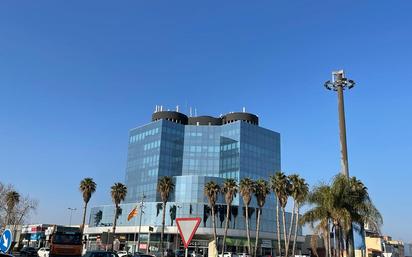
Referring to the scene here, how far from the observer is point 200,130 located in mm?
142625

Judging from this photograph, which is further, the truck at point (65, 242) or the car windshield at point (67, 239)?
the car windshield at point (67, 239)

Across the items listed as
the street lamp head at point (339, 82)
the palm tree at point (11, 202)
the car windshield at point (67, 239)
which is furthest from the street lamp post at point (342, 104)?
the palm tree at point (11, 202)

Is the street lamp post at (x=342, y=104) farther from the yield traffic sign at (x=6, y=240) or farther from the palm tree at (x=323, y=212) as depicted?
the yield traffic sign at (x=6, y=240)

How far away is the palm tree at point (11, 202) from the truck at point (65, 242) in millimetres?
47465

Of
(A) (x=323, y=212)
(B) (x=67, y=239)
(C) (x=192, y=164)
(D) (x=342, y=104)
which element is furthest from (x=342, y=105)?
(C) (x=192, y=164)

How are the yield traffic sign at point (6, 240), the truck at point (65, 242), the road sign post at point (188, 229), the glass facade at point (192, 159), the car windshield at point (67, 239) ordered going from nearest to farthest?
the yield traffic sign at point (6, 240) < the road sign post at point (188, 229) < the truck at point (65, 242) < the car windshield at point (67, 239) < the glass facade at point (192, 159)

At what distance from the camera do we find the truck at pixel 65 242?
1561 inches

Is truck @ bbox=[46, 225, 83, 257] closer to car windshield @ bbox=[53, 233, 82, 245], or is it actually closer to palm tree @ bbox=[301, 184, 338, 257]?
car windshield @ bbox=[53, 233, 82, 245]

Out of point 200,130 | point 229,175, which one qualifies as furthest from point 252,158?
point 200,130

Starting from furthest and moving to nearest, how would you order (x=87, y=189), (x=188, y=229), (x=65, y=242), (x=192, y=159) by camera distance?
(x=192, y=159)
(x=87, y=189)
(x=65, y=242)
(x=188, y=229)

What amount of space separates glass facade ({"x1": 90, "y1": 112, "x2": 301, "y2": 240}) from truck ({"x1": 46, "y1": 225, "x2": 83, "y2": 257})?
8297 centimetres

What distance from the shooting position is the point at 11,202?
283 ft

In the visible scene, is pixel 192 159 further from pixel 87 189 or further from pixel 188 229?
pixel 188 229

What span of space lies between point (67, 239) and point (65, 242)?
35cm
